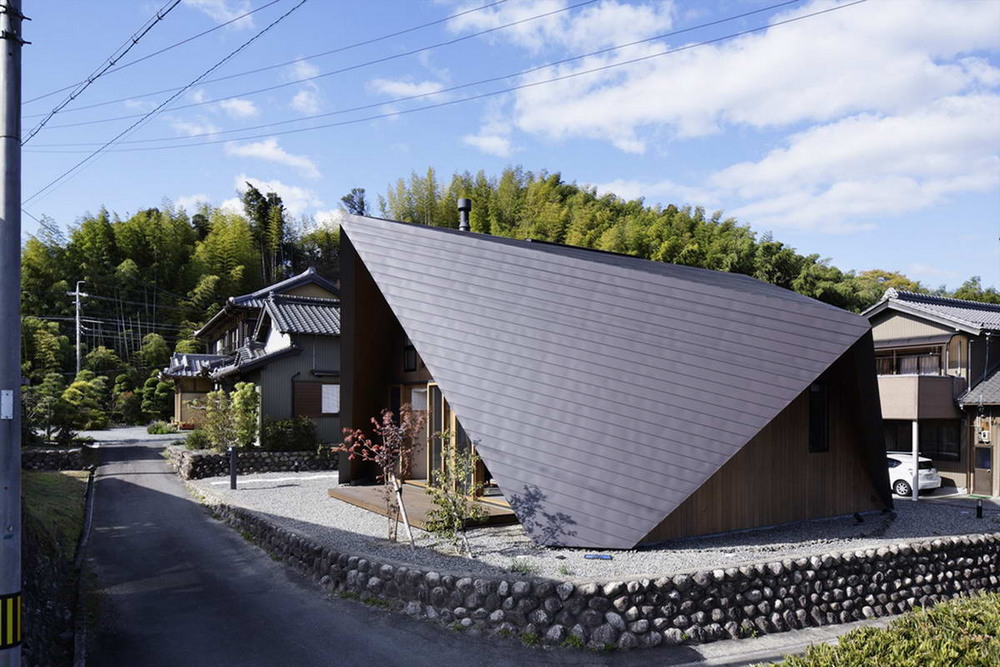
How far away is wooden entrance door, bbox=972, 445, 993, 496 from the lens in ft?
50.1

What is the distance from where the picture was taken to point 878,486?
9672mm

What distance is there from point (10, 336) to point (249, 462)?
489 inches

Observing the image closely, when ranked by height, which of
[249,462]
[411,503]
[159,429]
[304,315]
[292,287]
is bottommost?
[159,429]

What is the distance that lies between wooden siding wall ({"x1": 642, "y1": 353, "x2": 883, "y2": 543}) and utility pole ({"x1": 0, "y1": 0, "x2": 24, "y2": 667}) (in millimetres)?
5707

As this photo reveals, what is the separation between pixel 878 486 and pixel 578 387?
537 centimetres

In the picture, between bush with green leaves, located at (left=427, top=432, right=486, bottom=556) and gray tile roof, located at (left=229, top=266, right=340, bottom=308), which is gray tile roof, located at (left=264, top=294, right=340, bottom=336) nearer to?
gray tile roof, located at (left=229, top=266, right=340, bottom=308)

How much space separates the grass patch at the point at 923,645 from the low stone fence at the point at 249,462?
45.8ft

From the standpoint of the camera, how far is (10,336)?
3.76 m

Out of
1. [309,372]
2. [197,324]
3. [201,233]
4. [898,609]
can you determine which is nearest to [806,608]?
[898,609]

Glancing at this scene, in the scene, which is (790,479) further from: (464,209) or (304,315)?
(304,315)

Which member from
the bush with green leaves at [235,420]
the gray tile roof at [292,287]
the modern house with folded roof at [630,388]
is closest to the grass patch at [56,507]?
the bush with green leaves at [235,420]

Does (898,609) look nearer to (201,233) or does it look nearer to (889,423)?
→ (889,423)

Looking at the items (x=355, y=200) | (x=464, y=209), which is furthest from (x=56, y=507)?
(x=355, y=200)

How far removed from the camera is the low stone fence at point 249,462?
14828mm
